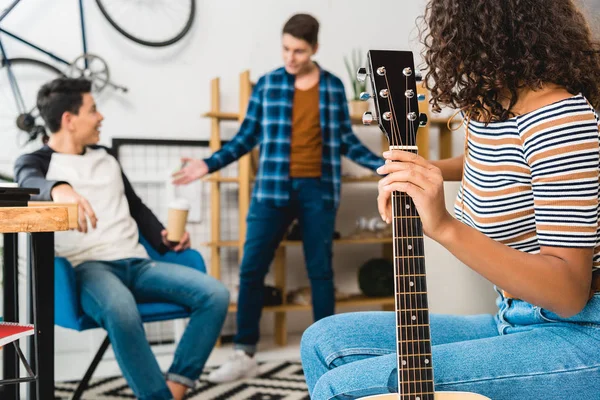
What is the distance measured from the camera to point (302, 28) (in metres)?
2.61

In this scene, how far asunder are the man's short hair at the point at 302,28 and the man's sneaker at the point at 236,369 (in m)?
1.35

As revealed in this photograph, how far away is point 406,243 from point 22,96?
98.3 inches

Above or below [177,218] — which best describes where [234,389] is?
below

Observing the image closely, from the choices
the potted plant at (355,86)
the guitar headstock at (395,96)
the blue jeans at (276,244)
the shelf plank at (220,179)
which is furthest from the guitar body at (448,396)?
the potted plant at (355,86)

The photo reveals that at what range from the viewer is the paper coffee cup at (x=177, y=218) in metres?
2.08

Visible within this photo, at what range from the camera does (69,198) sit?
5.59 feet

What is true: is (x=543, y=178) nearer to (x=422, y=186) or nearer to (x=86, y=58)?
(x=422, y=186)

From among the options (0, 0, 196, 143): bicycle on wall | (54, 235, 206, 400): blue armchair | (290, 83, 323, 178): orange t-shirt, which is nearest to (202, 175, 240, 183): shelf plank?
(290, 83, 323, 178): orange t-shirt

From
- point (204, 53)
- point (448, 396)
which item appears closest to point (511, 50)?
point (448, 396)

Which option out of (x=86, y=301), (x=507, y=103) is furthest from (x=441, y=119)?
(x=507, y=103)

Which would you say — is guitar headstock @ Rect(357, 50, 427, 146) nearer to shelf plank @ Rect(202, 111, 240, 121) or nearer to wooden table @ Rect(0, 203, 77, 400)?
wooden table @ Rect(0, 203, 77, 400)

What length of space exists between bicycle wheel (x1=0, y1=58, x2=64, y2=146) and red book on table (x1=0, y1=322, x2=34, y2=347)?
5.88 feet

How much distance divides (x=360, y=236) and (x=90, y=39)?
5.40 feet

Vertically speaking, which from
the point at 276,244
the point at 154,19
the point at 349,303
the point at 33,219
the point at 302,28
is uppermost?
the point at 154,19
